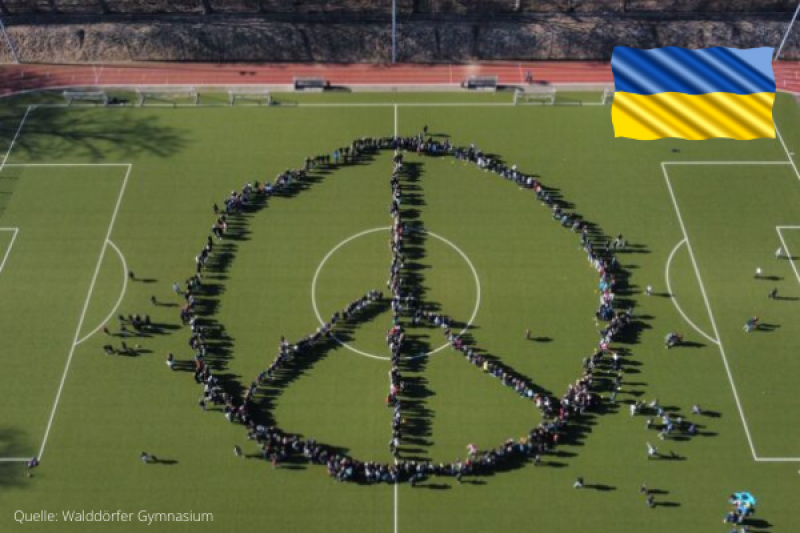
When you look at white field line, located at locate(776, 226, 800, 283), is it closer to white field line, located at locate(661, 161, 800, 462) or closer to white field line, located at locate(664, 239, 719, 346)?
white field line, located at locate(661, 161, 800, 462)

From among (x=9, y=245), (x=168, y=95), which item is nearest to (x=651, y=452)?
(x=9, y=245)

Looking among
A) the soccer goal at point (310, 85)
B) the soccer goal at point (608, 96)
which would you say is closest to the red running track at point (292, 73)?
the soccer goal at point (310, 85)

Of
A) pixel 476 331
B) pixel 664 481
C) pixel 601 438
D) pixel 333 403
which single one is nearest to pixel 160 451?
pixel 333 403

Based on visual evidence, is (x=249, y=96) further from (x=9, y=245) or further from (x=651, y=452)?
(x=651, y=452)

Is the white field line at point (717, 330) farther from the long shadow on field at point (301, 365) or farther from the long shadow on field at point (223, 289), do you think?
the long shadow on field at point (223, 289)

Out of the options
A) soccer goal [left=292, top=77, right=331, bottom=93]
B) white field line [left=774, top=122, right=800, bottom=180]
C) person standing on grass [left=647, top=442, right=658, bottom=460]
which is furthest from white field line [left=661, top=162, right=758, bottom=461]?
soccer goal [left=292, top=77, right=331, bottom=93]
